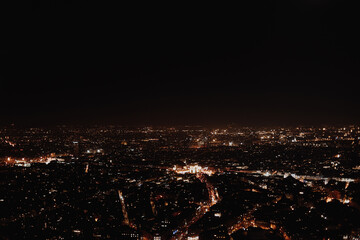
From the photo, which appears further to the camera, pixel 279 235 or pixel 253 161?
pixel 253 161

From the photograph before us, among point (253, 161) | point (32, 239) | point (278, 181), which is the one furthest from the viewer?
point (253, 161)

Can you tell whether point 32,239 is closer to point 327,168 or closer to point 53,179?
point 53,179

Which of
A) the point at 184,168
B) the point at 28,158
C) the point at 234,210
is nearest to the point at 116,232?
the point at 234,210

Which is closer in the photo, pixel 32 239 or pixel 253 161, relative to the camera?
pixel 32 239

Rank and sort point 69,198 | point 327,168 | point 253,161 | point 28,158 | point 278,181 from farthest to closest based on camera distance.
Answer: point 28,158 < point 253,161 < point 327,168 < point 278,181 < point 69,198

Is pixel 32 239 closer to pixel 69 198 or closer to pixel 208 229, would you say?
pixel 69 198

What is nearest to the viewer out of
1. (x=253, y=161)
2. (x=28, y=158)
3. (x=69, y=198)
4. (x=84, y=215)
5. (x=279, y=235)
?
(x=279, y=235)

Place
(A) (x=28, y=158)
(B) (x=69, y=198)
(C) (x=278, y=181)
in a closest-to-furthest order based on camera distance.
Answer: (B) (x=69, y=198)
(C) (x=278, y=181)
(A) (x=28, y=158)

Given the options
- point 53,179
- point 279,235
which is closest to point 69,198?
point 53,179
